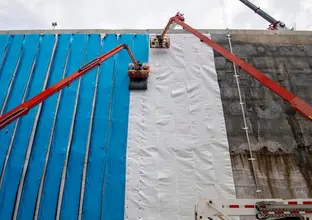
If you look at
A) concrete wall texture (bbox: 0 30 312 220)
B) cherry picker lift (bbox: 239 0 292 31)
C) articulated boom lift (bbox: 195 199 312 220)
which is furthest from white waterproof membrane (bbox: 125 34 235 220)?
cherry picker lift (bbox: 239 0 292 31)

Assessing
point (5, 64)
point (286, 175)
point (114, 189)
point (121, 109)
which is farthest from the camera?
point (5, 64)

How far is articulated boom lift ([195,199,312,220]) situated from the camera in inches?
309

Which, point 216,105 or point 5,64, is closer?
point 216,105

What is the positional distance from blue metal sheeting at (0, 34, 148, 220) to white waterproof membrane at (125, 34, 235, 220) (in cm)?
69

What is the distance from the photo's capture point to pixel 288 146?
543 inches

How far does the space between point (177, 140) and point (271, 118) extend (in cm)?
503

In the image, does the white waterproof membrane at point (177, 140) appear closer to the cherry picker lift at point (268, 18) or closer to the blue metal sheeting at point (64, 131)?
the blue metal sheeting at point (64, 131)

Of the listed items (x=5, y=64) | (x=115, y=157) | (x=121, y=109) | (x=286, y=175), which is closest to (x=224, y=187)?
(x=286, y=175)

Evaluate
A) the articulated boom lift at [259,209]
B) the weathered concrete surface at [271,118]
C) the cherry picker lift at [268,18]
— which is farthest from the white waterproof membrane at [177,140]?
the cherry picker lift at [268,18]

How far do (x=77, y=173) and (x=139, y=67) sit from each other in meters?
6.09

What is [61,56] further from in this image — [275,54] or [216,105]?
[275,54]

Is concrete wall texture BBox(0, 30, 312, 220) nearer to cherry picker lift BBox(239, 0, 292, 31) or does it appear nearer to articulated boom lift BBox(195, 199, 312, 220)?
articulated boom lift BBox(195, 199, 312, 220)

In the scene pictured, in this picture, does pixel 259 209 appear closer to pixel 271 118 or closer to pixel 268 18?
pixel 271 118

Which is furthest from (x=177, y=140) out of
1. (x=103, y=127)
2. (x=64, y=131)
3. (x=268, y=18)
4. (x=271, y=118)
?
(x=268, y=18)
